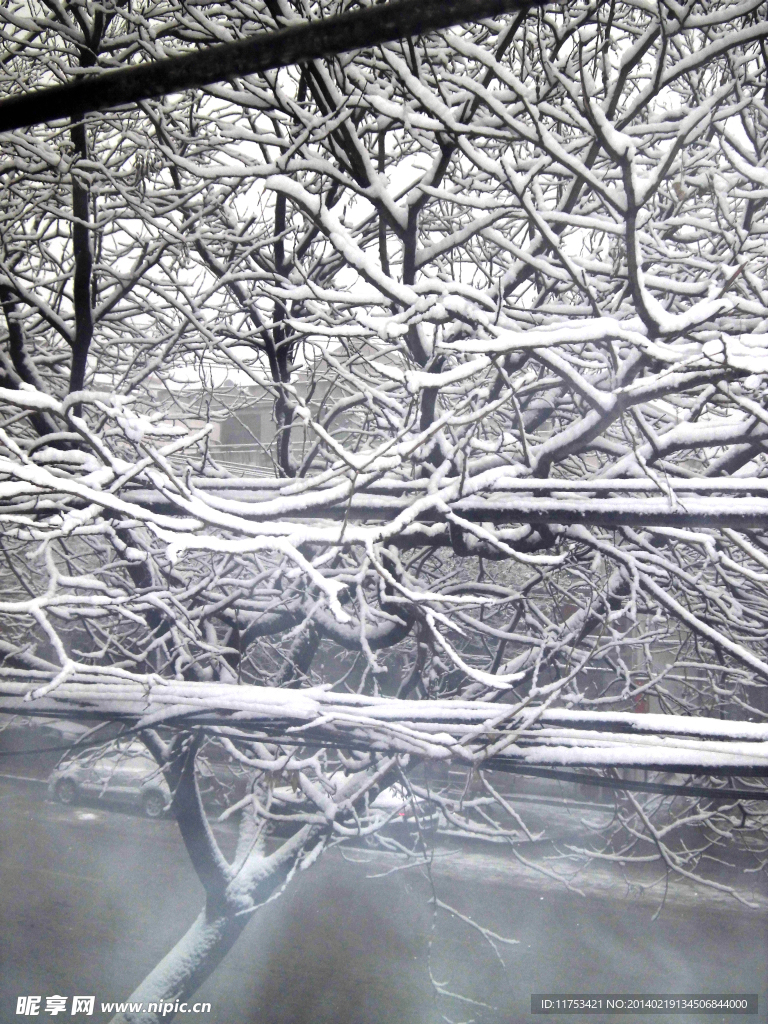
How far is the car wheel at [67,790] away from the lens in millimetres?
14898

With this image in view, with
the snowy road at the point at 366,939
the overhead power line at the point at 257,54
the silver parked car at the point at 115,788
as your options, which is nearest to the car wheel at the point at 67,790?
the silver parked car at the point at 115,788

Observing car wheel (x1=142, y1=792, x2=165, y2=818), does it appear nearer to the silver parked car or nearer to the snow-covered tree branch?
the silver parked car

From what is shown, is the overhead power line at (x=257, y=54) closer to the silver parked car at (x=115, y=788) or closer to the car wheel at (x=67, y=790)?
the silver parked car at (x=115, y=788)

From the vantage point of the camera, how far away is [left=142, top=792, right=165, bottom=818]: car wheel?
45.7ft

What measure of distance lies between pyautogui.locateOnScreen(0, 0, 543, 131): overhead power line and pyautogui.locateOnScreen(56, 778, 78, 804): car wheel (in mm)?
16256

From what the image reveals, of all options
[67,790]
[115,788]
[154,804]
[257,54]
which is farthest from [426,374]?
[67,790]

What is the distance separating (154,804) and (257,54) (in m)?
15.2

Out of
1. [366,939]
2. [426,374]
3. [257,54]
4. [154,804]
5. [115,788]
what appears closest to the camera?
[257,54]

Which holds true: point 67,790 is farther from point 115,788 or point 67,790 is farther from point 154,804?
point 154,804

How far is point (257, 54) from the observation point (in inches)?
33.8

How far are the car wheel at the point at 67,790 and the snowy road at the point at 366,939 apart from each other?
4.47ft

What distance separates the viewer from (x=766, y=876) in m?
11.4

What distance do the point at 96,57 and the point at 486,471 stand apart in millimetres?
2656

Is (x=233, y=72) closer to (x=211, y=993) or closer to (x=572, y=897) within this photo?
(x=211, y=993)
